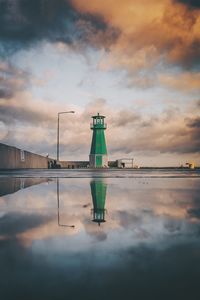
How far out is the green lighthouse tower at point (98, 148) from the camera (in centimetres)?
6050

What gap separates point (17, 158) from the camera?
2508 centimetres

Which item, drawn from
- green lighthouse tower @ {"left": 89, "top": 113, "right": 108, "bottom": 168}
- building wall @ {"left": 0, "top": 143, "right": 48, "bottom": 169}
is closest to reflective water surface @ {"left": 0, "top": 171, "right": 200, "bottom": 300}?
building wall @ {"left": 0, "top": 143, "right": 48, "bottom": 169}

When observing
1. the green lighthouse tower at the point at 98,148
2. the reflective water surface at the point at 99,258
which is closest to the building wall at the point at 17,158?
the reflective water surface at the point at 99,258

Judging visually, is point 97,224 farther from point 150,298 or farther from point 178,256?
point 150,298

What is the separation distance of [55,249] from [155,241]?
0.62 m

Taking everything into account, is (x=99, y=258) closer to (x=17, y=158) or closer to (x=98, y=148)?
(x=17, y=158)

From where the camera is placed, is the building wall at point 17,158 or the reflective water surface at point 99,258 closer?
the reflective water surface at point 99,258

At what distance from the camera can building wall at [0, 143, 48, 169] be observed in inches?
826

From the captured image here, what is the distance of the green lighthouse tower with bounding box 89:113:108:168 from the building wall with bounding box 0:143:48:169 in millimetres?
25739

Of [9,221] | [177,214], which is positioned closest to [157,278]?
[9,221]

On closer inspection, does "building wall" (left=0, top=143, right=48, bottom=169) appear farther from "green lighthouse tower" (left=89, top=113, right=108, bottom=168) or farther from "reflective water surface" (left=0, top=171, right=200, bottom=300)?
"green lighthouse tower" (left=89, top=113, right=108, bottom=168)

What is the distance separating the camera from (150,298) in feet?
3.60

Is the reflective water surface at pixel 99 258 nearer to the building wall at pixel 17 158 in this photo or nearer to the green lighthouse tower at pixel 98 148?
the building wall at pixel 17 158

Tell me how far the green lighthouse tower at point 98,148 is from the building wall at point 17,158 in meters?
25.7
